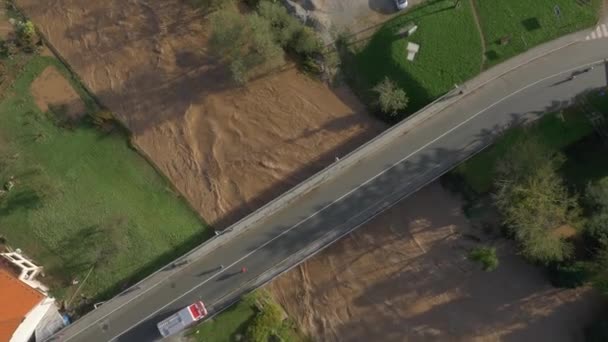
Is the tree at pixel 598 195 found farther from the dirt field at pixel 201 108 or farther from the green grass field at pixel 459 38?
the dirt field at pixel 201 108

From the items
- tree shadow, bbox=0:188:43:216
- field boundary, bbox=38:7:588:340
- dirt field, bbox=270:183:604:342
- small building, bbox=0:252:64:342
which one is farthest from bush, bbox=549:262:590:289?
tree shadow, bbox=0:188:43:216

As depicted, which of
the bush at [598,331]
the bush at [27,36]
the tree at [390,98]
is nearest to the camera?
the bush at [598,331]

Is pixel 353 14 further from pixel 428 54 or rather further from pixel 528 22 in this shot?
pixel 528 22

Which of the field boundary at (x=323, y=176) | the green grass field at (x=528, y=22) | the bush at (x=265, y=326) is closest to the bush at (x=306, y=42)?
the field boundary at (x=323, y=176)

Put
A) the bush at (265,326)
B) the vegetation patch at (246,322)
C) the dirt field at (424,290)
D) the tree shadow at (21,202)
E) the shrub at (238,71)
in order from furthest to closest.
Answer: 1. the tree shadow at (21,202)
2. the shrub at (238,71)
3. the vegetation patch at (246,322)
4. the bush at (265,326)
5. the dirt field at (424,290)

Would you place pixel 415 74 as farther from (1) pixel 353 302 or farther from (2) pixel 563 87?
(1) pixel 353 302

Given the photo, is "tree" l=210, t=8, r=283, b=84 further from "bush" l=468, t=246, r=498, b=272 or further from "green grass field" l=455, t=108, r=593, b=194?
"bush" l=468, t=246, r=498, b=272

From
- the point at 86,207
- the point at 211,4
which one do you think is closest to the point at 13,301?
the point at 86,207
